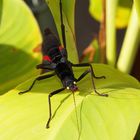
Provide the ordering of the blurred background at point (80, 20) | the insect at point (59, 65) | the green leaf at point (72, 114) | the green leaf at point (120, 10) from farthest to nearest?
the blurred background at point (80, 20) < the green leaf at point (120, 10) < the insect at point (59, 65) < the green leaf at point (72, 114)

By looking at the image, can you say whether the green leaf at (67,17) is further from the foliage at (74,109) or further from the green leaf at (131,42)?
the green leaf at (131,42)

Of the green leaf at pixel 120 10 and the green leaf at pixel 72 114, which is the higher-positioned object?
the green leaf at pixel 72 114

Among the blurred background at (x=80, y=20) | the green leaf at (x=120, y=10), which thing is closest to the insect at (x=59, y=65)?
the green leaf at (x=120, y=10)

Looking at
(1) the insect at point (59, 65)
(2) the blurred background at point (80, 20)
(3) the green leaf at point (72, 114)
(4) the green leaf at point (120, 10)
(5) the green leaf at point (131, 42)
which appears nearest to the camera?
(3) the green leaf at point (72, 114)

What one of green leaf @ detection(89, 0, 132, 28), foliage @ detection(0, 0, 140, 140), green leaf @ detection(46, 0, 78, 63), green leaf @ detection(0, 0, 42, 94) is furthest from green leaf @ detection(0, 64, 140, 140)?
green leaf @ detection(89, 0, 132, 28)

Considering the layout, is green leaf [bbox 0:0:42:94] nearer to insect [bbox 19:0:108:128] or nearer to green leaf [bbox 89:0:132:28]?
insect [bbox 19:0:108:128]

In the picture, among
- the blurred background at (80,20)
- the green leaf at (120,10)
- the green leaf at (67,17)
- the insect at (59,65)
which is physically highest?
the green leaf at (67,17)

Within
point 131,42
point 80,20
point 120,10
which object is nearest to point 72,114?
point 131,42
